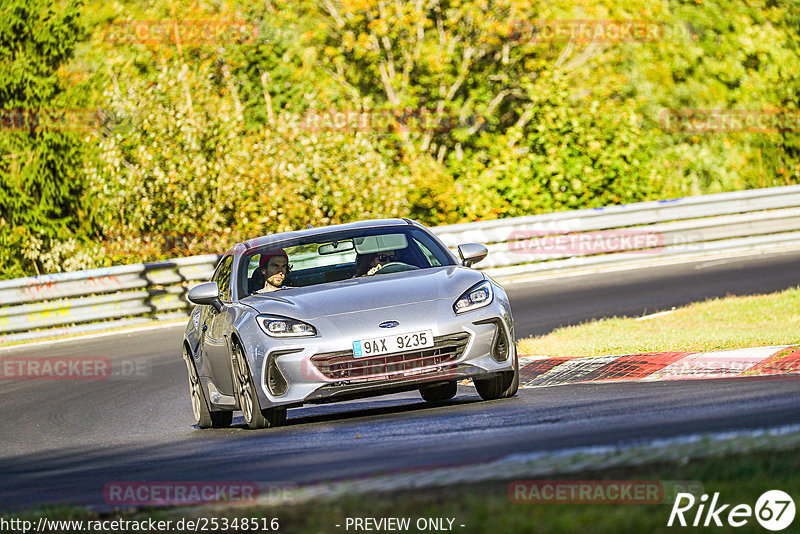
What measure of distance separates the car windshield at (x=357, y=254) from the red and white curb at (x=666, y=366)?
1.65m

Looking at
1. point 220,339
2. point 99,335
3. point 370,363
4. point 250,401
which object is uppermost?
point 370,363

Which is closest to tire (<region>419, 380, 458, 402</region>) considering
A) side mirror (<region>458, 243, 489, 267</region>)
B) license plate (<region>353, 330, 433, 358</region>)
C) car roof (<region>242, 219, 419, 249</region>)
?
side mirror (<region>458, 243, 489, 267</region>)

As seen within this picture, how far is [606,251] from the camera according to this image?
22.7 metres

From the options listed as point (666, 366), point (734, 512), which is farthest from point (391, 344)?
point (734, 512)

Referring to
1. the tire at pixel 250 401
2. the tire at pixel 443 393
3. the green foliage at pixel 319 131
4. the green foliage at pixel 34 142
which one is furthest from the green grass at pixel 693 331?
the green foliage at pixel 34 142

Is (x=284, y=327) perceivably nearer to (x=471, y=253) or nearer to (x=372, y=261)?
(x=372, y=261)

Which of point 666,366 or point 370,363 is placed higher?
point 370,363

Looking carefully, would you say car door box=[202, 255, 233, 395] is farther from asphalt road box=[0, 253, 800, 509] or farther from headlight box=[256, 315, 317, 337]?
headlight box=[256, 315, 317, 337]

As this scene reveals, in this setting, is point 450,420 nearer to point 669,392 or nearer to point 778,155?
point 669,392

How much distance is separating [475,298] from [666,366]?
2386 millimetres

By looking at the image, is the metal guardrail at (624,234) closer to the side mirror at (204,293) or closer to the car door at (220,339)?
the car door at (220,339)

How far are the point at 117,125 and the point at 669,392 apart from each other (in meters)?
18.3

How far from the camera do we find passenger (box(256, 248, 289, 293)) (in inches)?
394

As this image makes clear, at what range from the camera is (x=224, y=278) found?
34.8 feet
